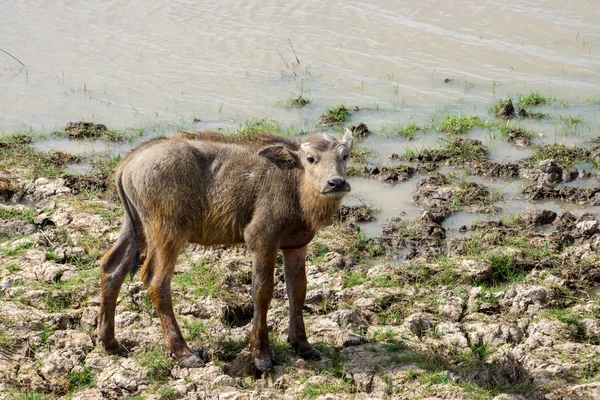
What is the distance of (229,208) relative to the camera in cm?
587

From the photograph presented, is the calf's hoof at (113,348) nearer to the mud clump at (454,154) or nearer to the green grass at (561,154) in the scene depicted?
the mud clump at (454,154)

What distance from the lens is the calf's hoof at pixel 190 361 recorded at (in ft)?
19.1

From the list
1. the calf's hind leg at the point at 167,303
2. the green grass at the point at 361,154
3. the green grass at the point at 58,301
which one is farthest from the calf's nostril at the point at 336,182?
the green grass at the point at 361,154

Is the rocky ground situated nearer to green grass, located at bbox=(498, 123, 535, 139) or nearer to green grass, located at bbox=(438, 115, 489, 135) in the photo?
green grass, located at bbox=(498, 123, 535, 139)

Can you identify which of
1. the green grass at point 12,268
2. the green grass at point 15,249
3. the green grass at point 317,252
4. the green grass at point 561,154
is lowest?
the green grass at point 15,249

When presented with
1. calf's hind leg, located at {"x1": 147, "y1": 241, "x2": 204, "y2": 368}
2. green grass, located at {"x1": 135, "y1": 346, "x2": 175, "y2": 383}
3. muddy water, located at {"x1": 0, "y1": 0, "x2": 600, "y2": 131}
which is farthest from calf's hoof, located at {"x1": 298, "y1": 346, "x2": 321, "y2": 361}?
muddy water, located at {"x1": 0, "y1": 0, "x2": 600, "y2": 131}

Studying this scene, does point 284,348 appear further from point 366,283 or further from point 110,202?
point 110,202

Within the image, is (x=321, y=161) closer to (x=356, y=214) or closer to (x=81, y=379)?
(x=81, y=379)

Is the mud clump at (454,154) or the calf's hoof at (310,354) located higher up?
the mud clump at (454,154)

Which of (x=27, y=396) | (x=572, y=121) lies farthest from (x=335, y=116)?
(x=27, y=396)

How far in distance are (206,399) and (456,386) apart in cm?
160

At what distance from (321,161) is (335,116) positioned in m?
5.46

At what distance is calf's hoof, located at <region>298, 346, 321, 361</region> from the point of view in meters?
5.96

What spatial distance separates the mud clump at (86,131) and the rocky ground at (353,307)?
1.79m
